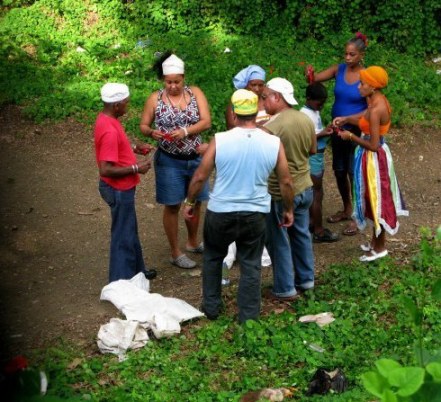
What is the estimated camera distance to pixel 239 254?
640 centimetres

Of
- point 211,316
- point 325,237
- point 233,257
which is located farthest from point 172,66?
point 325,237

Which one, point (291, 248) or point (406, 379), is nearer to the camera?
point (406, 379)

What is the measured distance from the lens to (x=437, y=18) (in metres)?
13.4

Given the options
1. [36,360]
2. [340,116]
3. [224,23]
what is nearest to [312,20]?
[224,23]

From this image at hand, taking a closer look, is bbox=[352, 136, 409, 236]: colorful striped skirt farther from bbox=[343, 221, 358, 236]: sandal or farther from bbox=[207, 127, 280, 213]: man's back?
bbox=[207, 127, 280, 213]: man's back

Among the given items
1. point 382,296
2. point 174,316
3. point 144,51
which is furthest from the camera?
point 144,51

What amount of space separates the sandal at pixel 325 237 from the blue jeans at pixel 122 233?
1.80 meters

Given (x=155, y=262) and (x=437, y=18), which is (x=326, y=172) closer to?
(x=155, y=262)

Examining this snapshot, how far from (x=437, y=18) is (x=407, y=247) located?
250 inches

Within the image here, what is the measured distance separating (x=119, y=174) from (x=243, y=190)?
121 cm

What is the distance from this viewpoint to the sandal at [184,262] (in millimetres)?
7832

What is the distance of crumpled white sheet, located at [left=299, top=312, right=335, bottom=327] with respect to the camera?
6593mm

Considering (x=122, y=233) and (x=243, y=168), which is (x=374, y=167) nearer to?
(x=243, y=168)

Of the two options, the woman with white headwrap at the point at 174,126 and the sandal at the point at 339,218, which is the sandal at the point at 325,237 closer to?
the sandal at the point at 339,218
